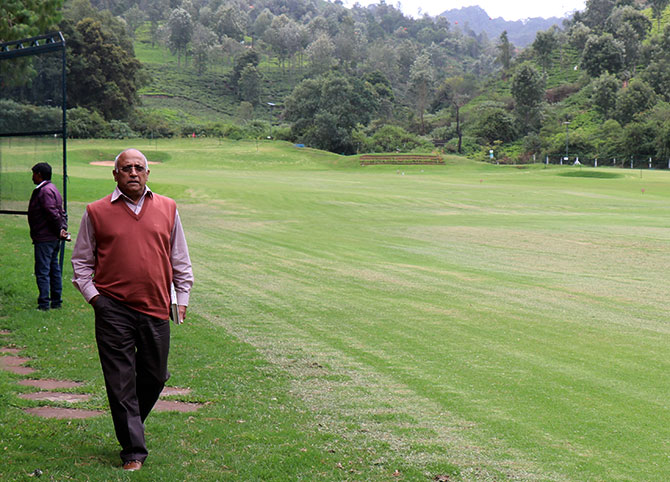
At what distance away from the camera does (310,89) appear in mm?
101688

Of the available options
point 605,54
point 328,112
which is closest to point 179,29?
point 328,112

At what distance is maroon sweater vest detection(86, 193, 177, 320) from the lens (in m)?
5.57

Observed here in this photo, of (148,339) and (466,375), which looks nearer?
(148,339)

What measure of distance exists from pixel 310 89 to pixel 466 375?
96404 mm

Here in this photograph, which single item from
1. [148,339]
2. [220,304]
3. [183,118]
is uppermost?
[183,118]

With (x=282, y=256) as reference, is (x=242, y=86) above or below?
above

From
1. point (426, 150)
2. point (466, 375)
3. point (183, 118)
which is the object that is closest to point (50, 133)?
point (466, 375)

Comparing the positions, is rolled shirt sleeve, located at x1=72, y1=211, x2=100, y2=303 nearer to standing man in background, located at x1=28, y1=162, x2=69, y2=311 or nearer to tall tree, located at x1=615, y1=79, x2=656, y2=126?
standing man in background, located at x1=28, y1=162, x2=69, y2=311

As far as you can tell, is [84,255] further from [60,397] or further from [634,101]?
[634,101]

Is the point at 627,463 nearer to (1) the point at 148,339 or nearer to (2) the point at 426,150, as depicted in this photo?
(1) the point at 148,339

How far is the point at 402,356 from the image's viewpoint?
9492 millimetres

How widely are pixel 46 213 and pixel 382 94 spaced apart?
124 meters

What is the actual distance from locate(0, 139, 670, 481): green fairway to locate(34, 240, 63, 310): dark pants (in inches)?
14.9

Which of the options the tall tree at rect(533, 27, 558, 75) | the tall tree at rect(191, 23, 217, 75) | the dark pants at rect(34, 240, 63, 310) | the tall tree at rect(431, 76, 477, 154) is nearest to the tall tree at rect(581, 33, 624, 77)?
the tall tree at rect(533, 27, 558, 75)
